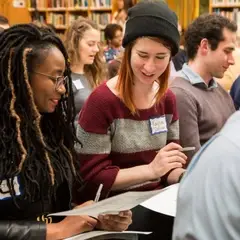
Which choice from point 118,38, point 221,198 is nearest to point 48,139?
point 221,198

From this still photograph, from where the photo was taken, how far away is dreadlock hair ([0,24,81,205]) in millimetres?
1492

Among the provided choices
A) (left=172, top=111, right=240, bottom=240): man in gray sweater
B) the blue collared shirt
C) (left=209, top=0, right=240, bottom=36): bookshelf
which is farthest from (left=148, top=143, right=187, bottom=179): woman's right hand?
(left=209, top=0, right=240, bottom=36): bookshelf

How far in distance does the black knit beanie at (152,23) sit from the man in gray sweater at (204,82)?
40 cm

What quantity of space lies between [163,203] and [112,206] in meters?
0.29

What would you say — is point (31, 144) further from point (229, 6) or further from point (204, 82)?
point (229, 6)

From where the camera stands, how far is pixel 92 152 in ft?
5.89

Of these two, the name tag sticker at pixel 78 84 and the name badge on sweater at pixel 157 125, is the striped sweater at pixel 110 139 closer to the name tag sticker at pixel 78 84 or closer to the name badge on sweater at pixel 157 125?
the name badge on sweater at pixel 157 125

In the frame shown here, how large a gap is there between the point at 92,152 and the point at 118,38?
4.32 meters

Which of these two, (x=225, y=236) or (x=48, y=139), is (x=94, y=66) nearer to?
(x=48, y=139)

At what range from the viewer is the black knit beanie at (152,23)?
184 cm

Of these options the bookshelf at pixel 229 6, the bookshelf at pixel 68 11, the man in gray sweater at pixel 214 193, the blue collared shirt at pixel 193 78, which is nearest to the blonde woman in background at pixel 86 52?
the blue collared shirt at pixel 193 78

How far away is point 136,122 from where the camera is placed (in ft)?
6.07

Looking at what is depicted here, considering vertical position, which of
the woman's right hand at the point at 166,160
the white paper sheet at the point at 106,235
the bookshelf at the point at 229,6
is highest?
the bookshelf at the point at 229,6

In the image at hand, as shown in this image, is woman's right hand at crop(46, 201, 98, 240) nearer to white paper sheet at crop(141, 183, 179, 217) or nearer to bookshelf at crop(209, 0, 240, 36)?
white paper sheet at crop(141, 183, 179, 217)
